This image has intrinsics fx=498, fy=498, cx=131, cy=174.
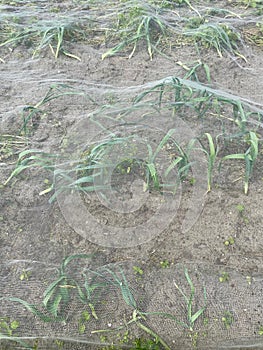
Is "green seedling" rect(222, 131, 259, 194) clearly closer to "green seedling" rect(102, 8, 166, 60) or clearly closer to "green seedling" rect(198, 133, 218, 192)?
"green seedling" rect(198, 133, 218, 192)

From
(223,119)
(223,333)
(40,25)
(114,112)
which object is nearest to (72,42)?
(40,25)

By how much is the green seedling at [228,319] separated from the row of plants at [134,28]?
80.2 inches

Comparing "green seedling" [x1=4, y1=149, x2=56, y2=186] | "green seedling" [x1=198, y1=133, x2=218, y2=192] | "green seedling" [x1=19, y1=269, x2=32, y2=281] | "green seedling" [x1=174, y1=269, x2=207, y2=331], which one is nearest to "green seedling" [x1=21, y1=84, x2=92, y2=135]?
"green seedling" [x1=4, y1=149, x2=56, y2=186]

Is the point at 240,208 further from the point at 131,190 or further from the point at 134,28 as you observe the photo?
the point at 134,28

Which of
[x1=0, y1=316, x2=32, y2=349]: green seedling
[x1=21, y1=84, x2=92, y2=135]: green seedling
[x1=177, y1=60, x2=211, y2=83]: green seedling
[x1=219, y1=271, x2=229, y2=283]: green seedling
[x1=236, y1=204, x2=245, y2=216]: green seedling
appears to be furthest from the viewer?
[x1=177, y1=60, x2=211, y2=83]: green seedling

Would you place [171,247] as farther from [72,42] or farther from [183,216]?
[72,42]

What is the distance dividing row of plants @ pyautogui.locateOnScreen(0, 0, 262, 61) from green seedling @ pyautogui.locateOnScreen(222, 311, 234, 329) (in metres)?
2.04

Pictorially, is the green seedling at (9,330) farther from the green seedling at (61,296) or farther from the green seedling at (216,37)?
the green seedling at (216,37)

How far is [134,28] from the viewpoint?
374cm

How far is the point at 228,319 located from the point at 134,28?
2406mm

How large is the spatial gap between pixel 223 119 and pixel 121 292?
1.30 m

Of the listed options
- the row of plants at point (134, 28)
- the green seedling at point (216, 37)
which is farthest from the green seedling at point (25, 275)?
the green seedling at point (216, 37)

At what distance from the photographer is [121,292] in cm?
218

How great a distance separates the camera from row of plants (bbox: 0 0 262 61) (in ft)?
11.8
